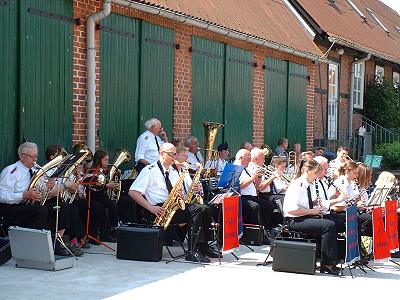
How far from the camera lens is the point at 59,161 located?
29.2 feet

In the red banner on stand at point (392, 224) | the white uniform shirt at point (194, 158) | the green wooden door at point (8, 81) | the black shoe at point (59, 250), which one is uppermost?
the green wooden door at point (8, 81)

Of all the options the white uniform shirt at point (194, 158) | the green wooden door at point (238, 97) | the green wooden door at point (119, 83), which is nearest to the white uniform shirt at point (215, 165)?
the white uniform shirt at point (194, 158)

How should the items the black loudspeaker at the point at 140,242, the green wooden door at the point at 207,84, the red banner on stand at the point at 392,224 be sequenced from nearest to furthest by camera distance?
1. the black loudspeaker at the point at 140,242
2. the red banner on stand at the point at 392,224
3. the green wooden door at the point at 207,84

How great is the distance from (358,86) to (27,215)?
17.5 meters

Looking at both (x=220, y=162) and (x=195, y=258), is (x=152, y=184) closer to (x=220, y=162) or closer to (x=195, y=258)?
(x=195, y=258)

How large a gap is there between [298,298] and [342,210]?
2517 mm

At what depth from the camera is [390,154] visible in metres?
22.3

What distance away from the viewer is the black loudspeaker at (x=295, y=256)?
9.23m

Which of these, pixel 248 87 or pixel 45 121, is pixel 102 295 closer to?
pixel 45 121

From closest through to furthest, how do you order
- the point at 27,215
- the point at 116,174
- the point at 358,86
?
the point at 27,215 < the point at 116,174 < the point at 358,86

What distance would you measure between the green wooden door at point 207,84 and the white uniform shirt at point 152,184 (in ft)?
15.2

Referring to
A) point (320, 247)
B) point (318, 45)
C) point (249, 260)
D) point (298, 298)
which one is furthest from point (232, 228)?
point (318, 45)

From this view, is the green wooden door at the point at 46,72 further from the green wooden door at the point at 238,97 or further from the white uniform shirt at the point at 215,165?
the green wooden door at the point at 238,97

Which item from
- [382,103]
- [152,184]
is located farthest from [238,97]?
[382,103]
